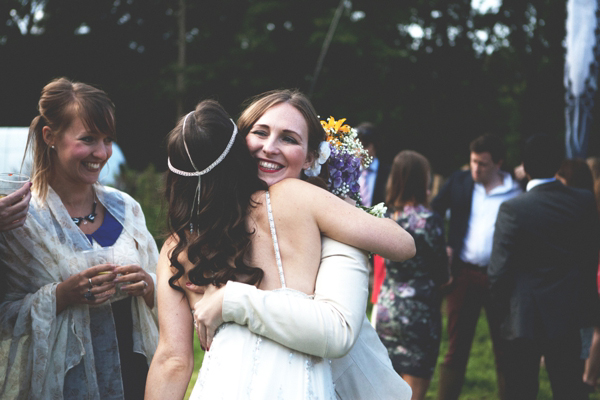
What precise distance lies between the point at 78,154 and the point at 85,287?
68 centimetres

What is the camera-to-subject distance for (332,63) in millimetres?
19641

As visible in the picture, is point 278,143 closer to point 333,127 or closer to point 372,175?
point 333,127

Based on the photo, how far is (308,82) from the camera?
66.9 feet

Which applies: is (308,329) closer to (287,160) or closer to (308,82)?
(287,160)

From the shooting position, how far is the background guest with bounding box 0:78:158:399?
269 centimetres

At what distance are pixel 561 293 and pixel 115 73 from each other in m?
20.7

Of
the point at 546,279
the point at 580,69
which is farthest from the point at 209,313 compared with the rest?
the point at 580,69

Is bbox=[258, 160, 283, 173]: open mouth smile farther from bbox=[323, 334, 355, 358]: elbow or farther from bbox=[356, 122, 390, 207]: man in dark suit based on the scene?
bbox=[356, 122, 390, 207]: man in dark suit

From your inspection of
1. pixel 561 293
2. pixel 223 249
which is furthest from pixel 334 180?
pixel 561 293

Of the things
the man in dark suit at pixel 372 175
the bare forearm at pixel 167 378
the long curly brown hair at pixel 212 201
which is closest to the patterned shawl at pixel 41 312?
the bare forearm at pixel 167 378

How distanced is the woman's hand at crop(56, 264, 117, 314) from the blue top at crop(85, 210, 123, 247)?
0.27 meters

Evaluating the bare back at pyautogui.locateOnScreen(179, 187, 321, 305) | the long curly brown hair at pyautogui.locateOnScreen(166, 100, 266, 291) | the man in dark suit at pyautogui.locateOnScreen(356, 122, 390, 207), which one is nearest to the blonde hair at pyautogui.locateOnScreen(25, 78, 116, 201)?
the long curly brown hair at pyautogui.locateOnScreen(166, 100, 266, 291)

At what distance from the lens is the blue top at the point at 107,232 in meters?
2.95

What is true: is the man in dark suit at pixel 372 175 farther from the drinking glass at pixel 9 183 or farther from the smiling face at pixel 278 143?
the drinking glass at pixel 9 183
